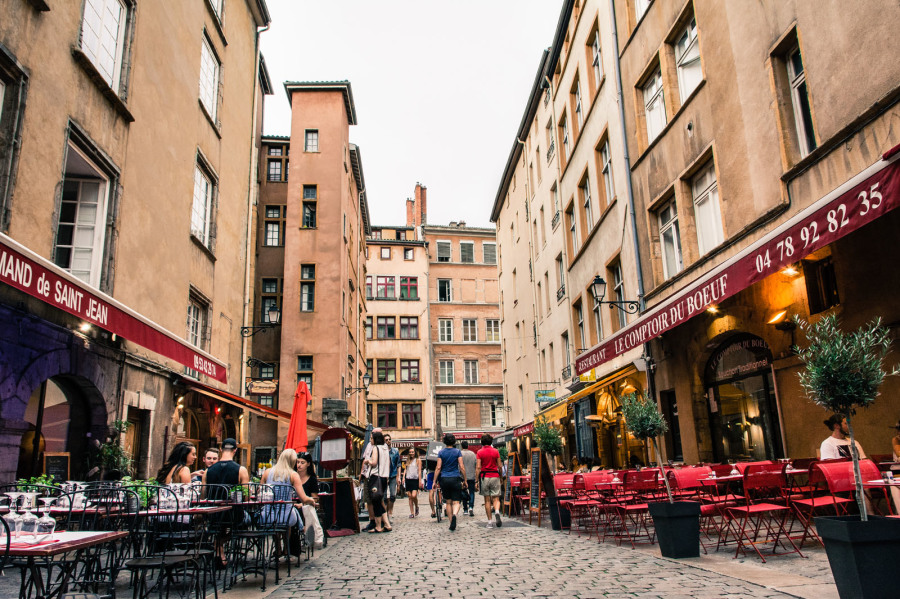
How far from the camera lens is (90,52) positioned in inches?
376

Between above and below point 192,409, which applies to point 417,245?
above

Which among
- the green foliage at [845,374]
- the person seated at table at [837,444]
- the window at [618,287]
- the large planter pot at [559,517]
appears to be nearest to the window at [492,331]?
the window at [618,287]

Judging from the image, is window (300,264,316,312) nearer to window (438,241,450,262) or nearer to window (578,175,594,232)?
window (578,175,594,232)

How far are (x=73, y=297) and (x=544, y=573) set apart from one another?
5747 millimetres

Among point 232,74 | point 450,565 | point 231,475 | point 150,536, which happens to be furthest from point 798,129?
point 232,74

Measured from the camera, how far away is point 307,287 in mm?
27172

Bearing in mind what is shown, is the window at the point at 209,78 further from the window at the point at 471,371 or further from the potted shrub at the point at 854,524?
the window at the point at 471,371

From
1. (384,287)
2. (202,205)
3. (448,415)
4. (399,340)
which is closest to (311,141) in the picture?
(202,205)

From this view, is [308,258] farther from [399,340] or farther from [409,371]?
[409,371]

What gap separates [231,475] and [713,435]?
8715 mm

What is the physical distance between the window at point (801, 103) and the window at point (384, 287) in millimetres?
39512

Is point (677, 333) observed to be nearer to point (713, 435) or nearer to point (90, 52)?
point (713, 435)

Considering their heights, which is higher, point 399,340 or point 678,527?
point 399,340

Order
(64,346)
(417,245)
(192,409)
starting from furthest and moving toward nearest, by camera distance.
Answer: (417,245) → (192,409) → (64,346)
